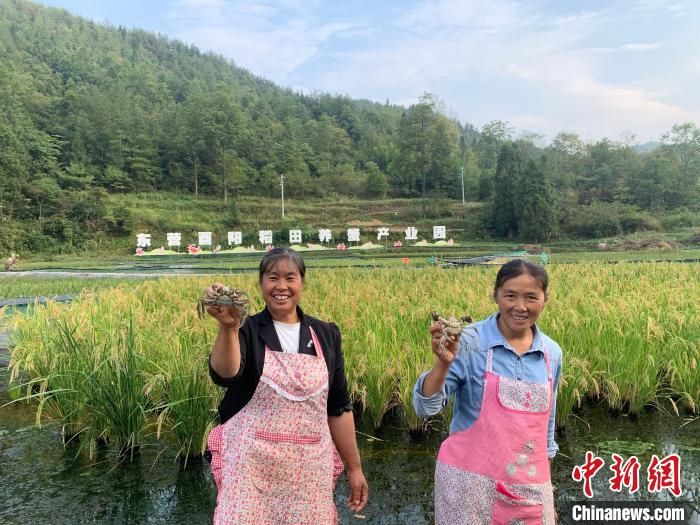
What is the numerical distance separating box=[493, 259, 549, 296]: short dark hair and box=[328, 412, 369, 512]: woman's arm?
67 cm

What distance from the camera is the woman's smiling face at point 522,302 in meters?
1.48

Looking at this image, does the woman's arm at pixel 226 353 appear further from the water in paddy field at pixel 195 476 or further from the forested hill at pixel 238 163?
the forested hill at pixel 238 163

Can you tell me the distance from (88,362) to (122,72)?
7631 centimetres

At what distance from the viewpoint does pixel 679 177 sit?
3625 centimetres

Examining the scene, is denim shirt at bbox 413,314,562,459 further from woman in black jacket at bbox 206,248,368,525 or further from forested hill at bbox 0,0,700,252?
forested hill at bbox 0,0,700,252

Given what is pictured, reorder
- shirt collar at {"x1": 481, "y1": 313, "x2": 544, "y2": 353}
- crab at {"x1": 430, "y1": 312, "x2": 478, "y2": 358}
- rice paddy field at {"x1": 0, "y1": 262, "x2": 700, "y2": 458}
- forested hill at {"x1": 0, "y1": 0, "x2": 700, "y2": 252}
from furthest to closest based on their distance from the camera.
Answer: forested hill at {"x1": 0, "y1": 0, "x2": 700, "y2": 252} < rice paddy field at {"x1": 0, "y1": 262, "x2": 700, "y2": 458} < shirt collar at {"x1": 481, "y1": 313, "x2": 544, "y2": 353} < crab at {"x1": 430, "y1": 312, "x2": 478, "y2": 358}

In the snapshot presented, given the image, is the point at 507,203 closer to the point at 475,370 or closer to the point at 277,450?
the point at 475,370

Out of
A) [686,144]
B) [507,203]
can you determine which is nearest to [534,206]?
[507,203]

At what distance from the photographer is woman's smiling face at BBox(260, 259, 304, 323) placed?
1.45 m

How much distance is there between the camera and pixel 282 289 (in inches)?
57.1

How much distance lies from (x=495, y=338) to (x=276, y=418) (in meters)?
0.72

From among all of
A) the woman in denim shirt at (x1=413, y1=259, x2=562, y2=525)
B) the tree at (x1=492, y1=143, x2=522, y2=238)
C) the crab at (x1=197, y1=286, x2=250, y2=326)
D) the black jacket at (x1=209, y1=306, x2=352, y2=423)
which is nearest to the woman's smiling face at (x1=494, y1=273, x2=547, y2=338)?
the woman in denim shirt at (x1=413, y1=259, x2=562, y2=525)

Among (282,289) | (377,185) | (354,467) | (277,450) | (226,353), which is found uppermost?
(377,185)

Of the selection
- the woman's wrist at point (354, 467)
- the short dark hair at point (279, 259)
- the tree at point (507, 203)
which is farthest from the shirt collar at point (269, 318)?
the tree at point (507, 203)
